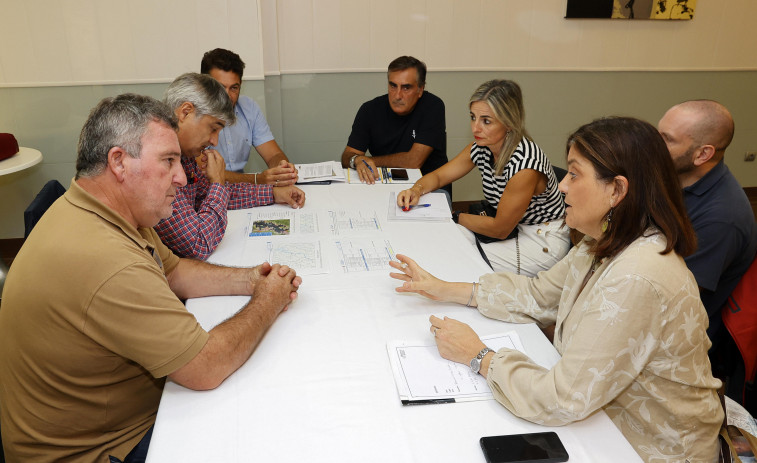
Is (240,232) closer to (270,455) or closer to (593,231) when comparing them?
(270,455)

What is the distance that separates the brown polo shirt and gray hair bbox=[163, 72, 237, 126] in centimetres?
90

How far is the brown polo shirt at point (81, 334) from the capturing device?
1.19 metres

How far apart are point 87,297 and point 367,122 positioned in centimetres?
272

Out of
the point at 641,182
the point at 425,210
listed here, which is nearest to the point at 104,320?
the point at 641,182

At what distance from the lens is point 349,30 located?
4.08m

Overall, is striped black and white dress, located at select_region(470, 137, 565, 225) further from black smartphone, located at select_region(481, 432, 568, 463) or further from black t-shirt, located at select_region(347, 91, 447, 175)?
black smartphone, located at select_region(481, 432, 568, 463)

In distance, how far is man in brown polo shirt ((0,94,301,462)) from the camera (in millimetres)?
1196

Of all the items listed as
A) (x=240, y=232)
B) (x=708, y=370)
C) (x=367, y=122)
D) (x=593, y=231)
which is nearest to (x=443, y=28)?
(x=367, y=122)

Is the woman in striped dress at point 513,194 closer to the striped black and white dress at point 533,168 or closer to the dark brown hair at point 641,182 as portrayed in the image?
the striped black and white dress at point 533,168

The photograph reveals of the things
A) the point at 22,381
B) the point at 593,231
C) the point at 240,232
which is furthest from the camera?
the point at 240,232

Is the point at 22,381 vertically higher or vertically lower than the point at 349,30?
lower

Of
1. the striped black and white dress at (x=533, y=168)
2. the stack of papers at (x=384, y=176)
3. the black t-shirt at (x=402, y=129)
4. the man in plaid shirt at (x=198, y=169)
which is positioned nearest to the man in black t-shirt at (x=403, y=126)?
the black t-shirt at (x=402, y=129)

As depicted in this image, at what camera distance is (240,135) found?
10.8ft

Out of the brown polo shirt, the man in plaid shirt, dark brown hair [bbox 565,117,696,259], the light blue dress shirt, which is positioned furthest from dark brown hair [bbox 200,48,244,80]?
dark brown hair [bbox 565,117,696,259]
